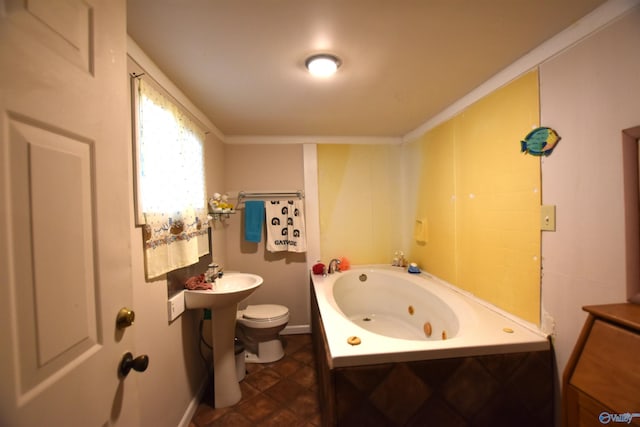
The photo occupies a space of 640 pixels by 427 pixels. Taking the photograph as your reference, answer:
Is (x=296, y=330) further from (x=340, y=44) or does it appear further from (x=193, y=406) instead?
(x=340, y=44)

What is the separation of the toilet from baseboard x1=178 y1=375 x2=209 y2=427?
44cm

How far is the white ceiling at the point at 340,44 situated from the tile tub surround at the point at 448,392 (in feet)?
5.25

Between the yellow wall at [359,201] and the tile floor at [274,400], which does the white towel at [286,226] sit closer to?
the yellow wall at [359,201]

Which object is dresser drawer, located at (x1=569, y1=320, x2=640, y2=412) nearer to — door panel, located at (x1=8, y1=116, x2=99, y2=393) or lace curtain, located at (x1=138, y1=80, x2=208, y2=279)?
door panel, located at (x1=8, y1=116, x2=99, y2=393)

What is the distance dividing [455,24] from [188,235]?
6.10 feet

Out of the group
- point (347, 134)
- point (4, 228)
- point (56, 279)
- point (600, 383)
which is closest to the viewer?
point (4, 228)

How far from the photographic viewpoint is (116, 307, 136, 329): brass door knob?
2.49ft

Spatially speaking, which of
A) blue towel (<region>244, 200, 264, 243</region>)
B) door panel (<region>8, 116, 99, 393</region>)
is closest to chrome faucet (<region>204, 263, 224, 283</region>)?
blue towel (<region>244, 200, 264, 243</region>)

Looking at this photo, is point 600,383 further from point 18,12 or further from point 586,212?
point 18,12

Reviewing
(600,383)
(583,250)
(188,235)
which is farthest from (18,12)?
(583,250)

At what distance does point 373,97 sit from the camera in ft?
6.61

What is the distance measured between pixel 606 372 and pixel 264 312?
86.2 inches

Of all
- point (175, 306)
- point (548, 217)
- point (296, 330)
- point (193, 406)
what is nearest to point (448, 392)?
point (548, 217)

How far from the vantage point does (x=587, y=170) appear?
119 cm
